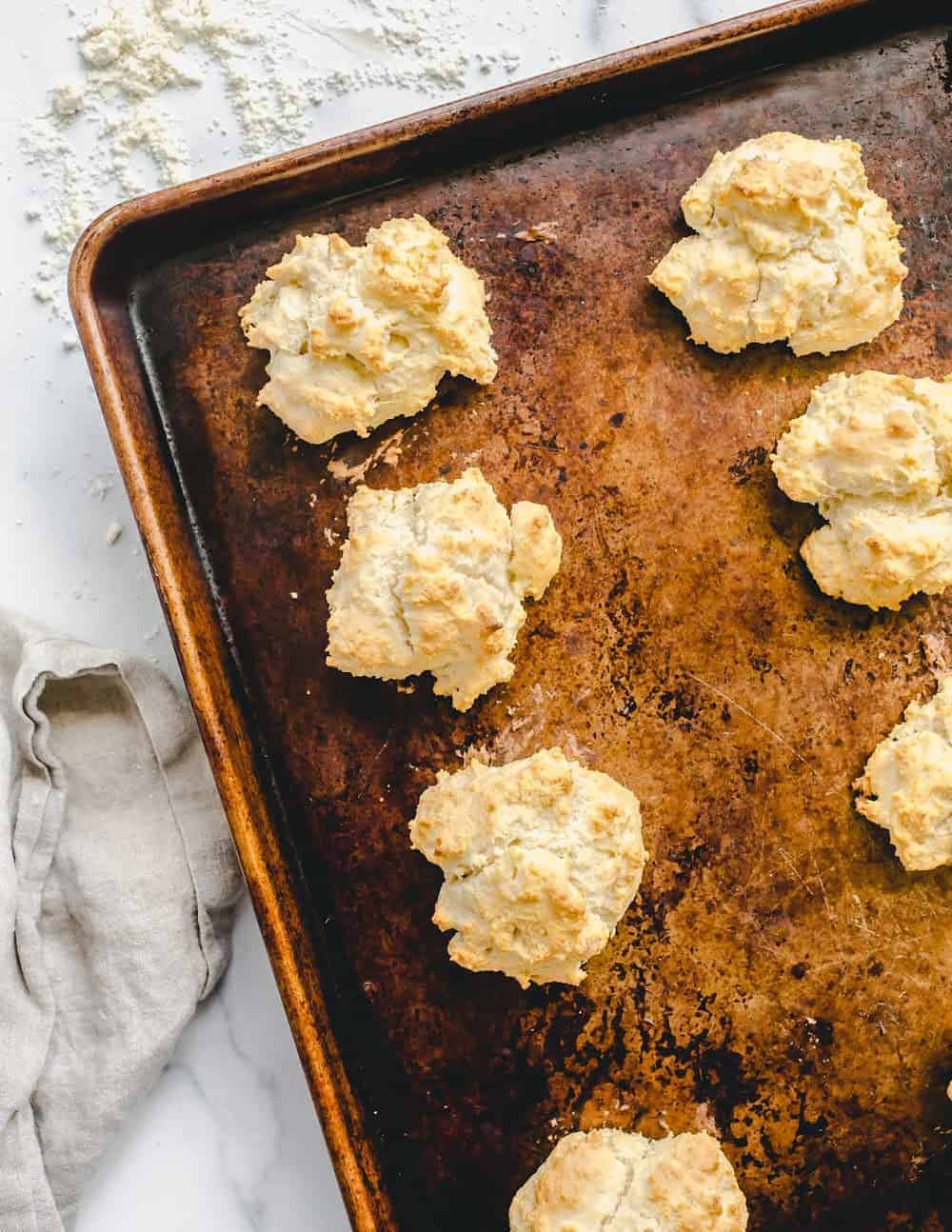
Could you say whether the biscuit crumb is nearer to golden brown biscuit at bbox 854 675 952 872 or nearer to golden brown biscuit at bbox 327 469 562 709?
golden brown biscuit at bbox 854 675 952 872

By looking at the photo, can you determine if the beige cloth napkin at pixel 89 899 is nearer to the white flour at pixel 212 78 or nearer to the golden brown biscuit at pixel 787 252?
the white flour at pixel 212 78

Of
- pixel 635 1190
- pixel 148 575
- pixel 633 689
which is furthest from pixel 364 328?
pixel 635 1190

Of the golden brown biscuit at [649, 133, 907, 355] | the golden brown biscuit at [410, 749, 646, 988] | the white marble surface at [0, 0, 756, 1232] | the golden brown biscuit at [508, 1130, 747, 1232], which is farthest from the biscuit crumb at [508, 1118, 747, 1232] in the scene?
the golden brown biscuit at [649, 133, 907, 355]

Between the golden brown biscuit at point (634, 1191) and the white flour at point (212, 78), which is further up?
the white flour at point (212, 78)

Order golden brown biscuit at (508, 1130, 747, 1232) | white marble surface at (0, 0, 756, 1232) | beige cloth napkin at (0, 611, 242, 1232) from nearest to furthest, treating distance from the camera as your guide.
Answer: golden brown biscuit at (508, 1130, 747, 1232) < beige cloth napkin at (0, 611, 242, 1232) < white marble surface at (0, 0, 756, 1232)

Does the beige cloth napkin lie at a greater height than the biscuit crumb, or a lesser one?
greater

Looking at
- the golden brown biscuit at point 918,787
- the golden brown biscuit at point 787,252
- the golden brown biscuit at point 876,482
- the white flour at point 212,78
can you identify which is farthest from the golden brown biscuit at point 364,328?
the golden brown biscuit at point 918,787

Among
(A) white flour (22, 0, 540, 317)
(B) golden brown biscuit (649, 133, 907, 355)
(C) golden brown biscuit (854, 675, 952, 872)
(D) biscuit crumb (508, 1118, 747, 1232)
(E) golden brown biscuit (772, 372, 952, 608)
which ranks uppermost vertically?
(A) white flour (22, 0, 540, 317)
